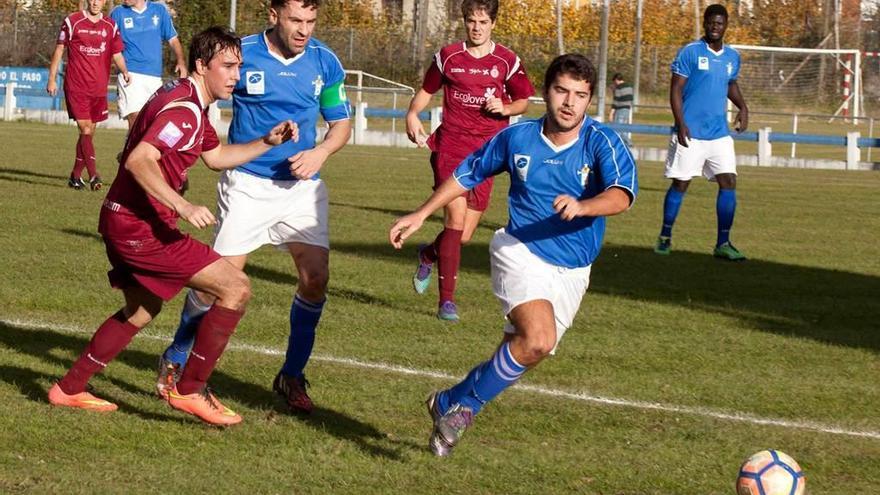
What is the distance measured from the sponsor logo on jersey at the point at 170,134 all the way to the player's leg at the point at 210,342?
601mm

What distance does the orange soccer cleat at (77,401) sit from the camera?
678cm

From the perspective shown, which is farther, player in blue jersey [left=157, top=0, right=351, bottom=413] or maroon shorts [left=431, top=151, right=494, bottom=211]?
maroon shorts [left=431, top=151, right=494, bottom=211]

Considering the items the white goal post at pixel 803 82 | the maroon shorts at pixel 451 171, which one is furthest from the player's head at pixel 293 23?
the white goal post at pixel 803 82

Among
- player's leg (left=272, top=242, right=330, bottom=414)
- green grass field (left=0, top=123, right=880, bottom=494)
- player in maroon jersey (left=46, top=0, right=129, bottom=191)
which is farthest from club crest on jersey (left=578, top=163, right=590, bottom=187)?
player in maroon jersey (left=46, top=0, right=129, bottom=191)

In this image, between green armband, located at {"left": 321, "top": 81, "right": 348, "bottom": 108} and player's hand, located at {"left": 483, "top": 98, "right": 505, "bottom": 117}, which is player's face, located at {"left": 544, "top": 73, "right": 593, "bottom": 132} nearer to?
green armband, located at {"left": 321, "top": 81, "right": 348, "bottom": 108}

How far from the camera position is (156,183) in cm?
614

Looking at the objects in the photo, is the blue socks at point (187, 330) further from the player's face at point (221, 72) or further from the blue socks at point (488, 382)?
the blue socks at point (488, 382)

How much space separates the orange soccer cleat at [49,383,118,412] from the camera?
6781mm

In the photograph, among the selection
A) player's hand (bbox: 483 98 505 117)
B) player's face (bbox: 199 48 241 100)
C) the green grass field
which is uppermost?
player's face (bbox: 199 48 241 100)

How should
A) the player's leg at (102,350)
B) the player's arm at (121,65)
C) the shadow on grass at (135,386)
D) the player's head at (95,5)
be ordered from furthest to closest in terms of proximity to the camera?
the player's arm at (121,65) → the player's head at (95,5) → the player's leg at (102,350) → the shadow on grass at (135,386)

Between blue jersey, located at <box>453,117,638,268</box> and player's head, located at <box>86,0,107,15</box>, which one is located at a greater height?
player's head, located at <box>86,0,107,15</box>

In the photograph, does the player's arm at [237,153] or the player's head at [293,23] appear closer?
the player's arm at [237,153]

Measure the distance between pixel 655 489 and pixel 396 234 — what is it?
4.82 feet

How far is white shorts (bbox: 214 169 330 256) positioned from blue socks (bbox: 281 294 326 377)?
32cm
